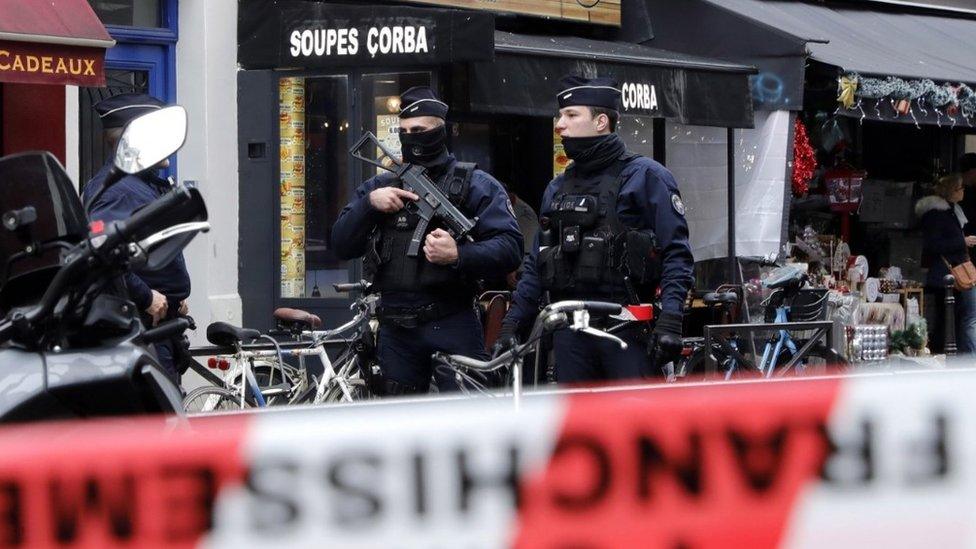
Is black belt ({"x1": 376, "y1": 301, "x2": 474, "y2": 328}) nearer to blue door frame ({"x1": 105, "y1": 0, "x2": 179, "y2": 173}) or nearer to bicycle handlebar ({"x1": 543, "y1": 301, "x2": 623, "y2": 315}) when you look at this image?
bicycle handlebar ({"x1": 543, "y1": 301, "x2": 623, "y2": 315})

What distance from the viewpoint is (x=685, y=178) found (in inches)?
536

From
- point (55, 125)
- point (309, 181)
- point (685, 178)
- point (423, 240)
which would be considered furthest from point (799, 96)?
point (423, 240)

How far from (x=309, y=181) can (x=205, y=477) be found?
28.4ft

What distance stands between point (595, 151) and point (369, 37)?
3.86 metres

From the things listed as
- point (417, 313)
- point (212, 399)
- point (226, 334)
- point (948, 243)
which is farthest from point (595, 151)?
point (948, 243)

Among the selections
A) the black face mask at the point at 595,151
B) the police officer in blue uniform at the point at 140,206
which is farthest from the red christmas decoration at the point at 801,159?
the police officer in blue uniform at the point at 140,206

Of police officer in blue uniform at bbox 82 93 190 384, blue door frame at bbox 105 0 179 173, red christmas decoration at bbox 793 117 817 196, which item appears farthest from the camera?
red christmas decoration at bbox 793 117 817 196

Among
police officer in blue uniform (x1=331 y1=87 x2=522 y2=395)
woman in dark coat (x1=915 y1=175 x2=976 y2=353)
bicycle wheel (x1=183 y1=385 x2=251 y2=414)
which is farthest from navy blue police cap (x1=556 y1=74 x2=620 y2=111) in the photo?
woman in dark coat (x1=915 y1=175 x2=976 y2=353)

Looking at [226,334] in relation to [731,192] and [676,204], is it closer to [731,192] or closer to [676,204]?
[676,204]

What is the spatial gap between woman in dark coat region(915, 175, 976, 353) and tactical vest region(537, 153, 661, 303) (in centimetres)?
846

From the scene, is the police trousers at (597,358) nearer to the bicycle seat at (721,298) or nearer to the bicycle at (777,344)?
the bicycle at (777,344)

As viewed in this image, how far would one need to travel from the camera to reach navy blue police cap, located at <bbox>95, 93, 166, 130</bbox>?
23.0ft

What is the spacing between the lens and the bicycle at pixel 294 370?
859 cm

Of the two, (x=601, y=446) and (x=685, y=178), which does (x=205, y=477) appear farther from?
(x=685, y=178)
